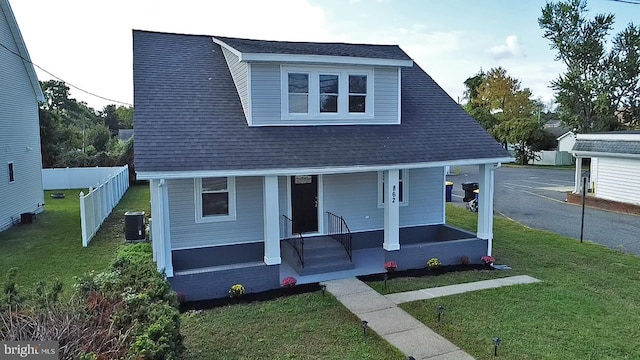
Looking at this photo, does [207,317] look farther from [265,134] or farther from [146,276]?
[265,134]

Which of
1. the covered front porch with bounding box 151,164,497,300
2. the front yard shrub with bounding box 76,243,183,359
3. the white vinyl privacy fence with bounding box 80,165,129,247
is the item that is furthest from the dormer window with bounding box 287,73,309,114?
the white vinyl privacy fence with bounding box 80,165,129,247

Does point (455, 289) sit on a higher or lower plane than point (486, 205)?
lower

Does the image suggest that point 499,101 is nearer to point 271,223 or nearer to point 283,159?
point 283,159

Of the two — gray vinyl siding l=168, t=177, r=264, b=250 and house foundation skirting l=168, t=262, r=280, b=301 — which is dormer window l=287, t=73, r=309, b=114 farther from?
house foundation skirting l=168, t=262, r=280, b=301

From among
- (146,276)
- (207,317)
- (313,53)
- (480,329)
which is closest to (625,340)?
(480,329)

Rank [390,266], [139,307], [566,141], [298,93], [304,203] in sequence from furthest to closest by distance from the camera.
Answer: [566,141] → [304,203] → [298,93] → [390,266] → [139,307]

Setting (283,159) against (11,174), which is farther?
(11,174)

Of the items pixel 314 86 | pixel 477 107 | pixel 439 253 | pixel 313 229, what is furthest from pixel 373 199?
pixel 477 107
